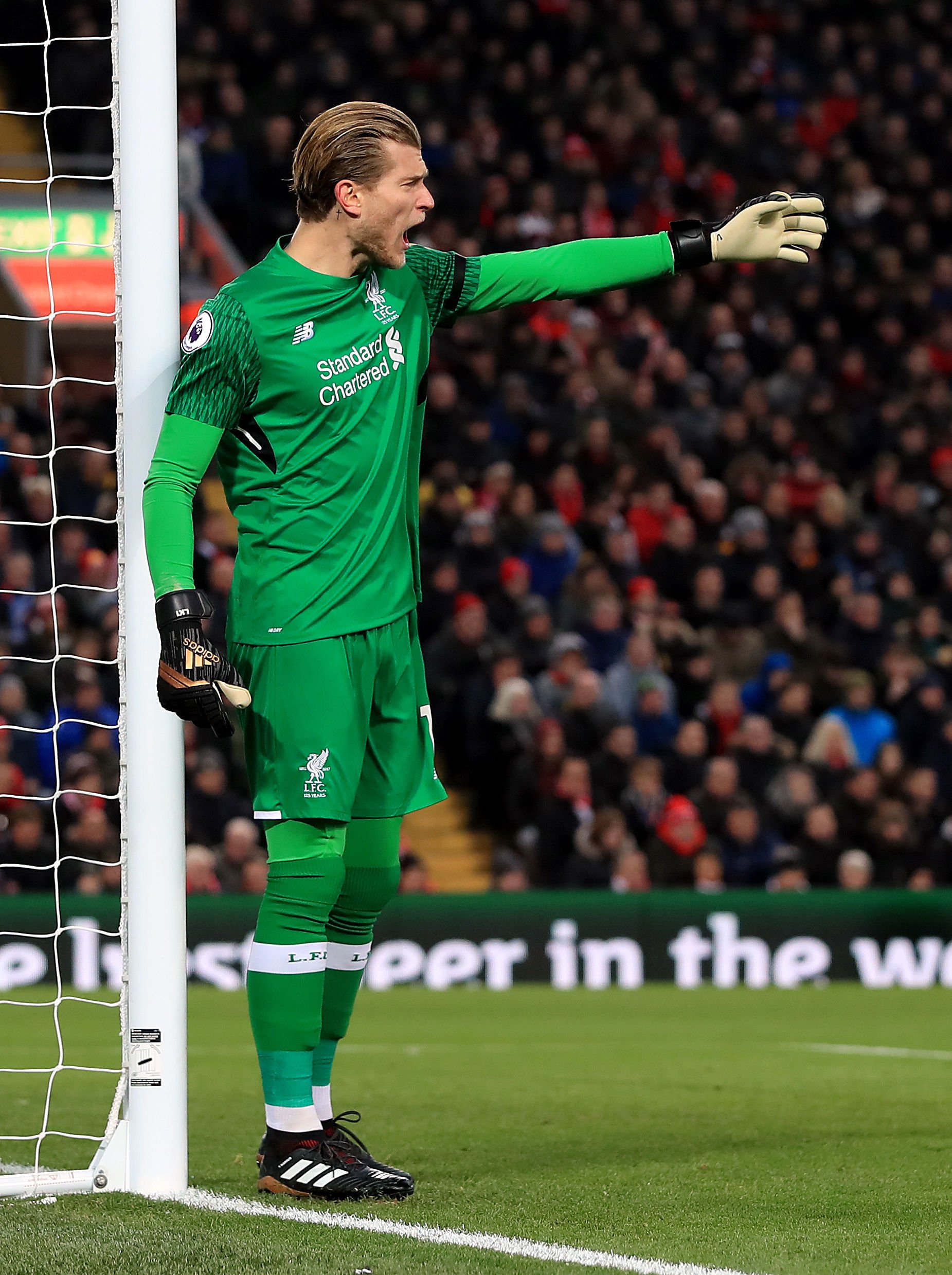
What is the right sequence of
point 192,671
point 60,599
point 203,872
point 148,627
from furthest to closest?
point 60,599 → point 203,872 → point 148,627 → point 192,671

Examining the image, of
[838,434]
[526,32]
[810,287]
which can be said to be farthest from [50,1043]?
[526,32]

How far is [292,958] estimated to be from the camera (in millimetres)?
4363

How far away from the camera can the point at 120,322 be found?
461 centimetres

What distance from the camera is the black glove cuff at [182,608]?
4.14 meters

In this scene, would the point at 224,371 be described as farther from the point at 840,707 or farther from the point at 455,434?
the point at 455,434

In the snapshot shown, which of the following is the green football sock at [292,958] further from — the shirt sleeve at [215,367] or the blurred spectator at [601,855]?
the blurred spectator at [601,855]

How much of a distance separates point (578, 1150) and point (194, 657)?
186cm

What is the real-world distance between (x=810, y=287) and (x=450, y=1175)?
14191 mm

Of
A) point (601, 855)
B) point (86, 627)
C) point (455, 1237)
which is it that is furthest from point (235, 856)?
point (455, 1237)

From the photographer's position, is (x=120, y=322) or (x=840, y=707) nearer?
(x=120, y=322)

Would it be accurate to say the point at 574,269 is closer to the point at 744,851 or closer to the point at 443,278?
the point at 443,278

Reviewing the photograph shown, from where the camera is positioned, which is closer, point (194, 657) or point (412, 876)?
point (194, 657)

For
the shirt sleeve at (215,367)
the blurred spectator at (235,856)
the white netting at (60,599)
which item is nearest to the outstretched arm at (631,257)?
the shirt sleeve at (215,367)

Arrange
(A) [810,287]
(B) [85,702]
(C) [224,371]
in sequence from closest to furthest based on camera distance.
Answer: (C) [224,371] < (B) [85,702] < (A) [810,287]
